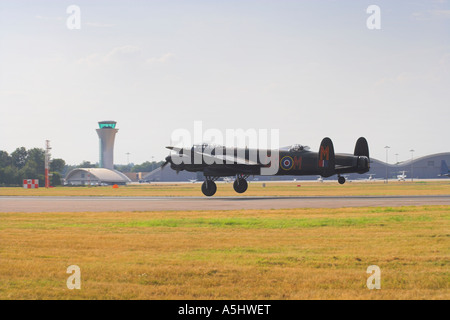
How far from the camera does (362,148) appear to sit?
46000 mm

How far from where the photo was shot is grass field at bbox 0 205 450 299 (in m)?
10.9

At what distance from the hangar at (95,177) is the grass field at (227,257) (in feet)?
501

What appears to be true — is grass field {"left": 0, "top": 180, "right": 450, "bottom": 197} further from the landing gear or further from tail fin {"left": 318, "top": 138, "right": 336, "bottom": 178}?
tail fin {"left": 318, "top": 138, "right": 336, "bottom": 178}

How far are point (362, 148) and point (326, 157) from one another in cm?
403

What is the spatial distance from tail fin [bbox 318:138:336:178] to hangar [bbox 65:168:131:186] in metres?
137

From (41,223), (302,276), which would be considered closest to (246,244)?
(302,276)

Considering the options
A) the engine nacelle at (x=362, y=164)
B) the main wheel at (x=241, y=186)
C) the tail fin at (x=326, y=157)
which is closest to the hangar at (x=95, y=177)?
the main wheel at (x=241, y=186)

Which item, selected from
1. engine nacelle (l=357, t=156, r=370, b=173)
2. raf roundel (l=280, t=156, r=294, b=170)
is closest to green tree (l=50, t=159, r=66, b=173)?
raf roundel (l=280, t=156, r=294, b=170)

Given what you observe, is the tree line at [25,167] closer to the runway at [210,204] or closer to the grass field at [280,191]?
the grass field at [280,191]

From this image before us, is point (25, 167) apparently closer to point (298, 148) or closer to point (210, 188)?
point (210, 188)

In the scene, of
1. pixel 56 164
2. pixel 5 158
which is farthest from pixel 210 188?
pixel 5 158

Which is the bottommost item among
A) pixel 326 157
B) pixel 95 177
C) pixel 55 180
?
pixel 55 180

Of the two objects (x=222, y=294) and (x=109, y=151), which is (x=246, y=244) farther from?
(x=109, y=151)
